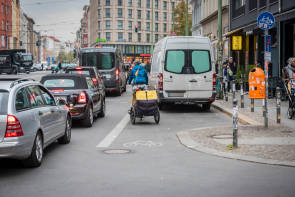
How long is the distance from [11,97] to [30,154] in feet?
2.91

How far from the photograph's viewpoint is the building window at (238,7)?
31.1 metres

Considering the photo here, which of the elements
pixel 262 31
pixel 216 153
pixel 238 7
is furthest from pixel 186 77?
pixel 238 7

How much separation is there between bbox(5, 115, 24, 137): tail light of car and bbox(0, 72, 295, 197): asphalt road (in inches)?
22.9

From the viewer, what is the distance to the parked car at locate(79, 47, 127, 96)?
25.5 m

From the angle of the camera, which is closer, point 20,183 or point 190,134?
point 20,183

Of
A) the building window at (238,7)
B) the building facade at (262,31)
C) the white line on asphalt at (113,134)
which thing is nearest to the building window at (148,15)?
the building facade at (262,31)

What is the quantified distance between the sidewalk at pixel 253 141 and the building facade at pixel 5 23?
7804 cm

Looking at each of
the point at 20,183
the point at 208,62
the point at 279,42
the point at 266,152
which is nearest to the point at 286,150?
the point at 266,152

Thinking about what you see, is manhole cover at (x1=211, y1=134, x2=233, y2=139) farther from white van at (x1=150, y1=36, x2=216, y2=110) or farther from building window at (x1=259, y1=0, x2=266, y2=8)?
building window at (x1=259, y1=0, x2=266, y2=8)

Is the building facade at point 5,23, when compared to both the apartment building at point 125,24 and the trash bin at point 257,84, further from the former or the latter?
the trash bin at point 257,84

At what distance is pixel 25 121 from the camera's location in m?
7.17

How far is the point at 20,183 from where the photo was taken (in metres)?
6.41

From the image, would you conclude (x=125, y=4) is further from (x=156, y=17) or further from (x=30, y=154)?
(x=30, y=154)

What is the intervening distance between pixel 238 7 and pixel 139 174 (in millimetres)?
27455
